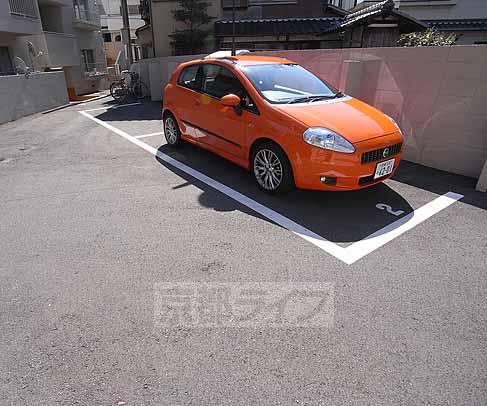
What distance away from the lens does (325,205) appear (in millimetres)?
3916

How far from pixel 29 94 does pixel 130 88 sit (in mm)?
4153

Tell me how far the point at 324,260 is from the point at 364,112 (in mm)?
2094

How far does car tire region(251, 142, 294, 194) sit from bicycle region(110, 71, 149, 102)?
37.0ft

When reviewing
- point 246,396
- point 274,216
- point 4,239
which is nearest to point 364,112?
point 274,216

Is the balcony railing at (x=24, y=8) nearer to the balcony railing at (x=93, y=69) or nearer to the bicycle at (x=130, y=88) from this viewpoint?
the balcony railing at (x=93, y=69)

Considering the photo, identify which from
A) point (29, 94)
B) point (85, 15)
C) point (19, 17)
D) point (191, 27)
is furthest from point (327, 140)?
point (85, 15)

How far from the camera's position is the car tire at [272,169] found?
3.81m

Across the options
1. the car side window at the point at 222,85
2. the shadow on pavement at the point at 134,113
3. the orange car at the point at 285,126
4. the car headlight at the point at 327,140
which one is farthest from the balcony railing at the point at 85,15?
the car headlight at the point at 327,140

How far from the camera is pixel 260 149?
407 cm

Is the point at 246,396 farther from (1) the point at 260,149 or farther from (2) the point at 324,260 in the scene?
(1) the point at 260,149

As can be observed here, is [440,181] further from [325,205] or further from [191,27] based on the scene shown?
[191,27]

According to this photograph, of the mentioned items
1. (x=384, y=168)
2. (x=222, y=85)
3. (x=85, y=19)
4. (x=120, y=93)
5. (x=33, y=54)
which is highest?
(x=85, y=19)

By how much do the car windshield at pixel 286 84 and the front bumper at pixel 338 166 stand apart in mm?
947

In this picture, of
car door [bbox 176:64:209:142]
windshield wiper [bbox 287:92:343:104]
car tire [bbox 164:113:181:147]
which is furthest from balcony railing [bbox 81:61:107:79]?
windshield wiper [bbox 287:92:343:104]
